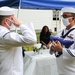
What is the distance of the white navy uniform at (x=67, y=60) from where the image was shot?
7.33 feet

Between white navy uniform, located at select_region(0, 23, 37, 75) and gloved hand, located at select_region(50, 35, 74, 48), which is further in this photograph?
gloved hand, located at select_region(50, 35, 74, 48)

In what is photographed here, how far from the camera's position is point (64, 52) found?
2.24m

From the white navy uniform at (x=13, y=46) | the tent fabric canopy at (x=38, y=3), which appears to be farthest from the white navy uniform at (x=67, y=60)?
the tent fabric canopy at (x=38, y=3)

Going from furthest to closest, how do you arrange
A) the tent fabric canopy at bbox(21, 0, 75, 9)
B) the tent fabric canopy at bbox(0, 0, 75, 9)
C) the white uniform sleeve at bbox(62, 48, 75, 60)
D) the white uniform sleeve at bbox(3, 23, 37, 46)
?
the tent fabric canopy at bbox(21, 0, 75, 9) < the tent fabric canopy at bbox(0, 0, 75, 9) < the white uniform sleeve at bbox(62, 48, 75, 60) < the white uniform sleeve at bbox(3, 23, 37, 46)

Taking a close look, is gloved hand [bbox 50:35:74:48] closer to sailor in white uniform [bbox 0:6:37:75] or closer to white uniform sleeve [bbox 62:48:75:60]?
white uniform sleeve [bbox 62:48:75:60]

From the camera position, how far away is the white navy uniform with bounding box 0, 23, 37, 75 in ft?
6.33

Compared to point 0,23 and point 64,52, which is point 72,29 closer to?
point 64,52

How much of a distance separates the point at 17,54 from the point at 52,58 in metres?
1.86

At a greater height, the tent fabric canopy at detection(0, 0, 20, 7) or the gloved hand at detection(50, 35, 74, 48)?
the tent fabric canopy at detection(0, 0, 20, 7)

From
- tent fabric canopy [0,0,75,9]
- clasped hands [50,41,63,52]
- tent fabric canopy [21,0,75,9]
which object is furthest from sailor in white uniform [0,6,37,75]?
tent fabric canopy [21,0,75,9]

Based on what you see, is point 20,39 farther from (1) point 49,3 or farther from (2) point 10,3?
(1) point 49,3

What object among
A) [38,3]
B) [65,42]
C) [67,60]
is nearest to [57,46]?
[65,42]

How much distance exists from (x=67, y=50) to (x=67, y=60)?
14cm

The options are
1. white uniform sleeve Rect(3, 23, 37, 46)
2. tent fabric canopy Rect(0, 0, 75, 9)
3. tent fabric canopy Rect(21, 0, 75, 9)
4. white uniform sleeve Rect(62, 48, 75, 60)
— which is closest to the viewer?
white uniform sleeve Rect(3, 23, 37, 46)
